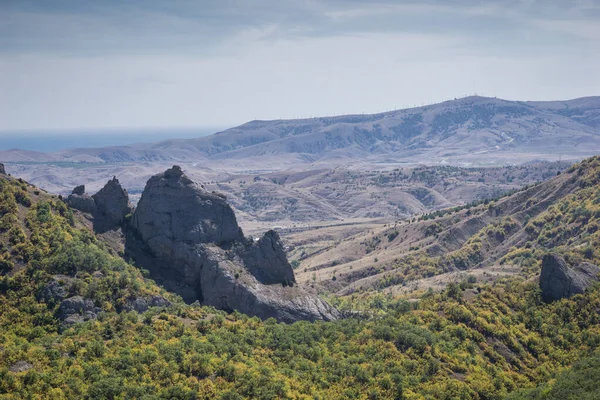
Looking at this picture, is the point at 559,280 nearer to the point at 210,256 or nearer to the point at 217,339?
the point at 217,339

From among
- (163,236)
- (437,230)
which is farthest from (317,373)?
(437,230)

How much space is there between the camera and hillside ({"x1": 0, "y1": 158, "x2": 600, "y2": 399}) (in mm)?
49350

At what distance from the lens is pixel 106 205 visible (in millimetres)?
90312

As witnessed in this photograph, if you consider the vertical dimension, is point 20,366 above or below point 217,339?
above

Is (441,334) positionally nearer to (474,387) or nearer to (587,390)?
(474,387)

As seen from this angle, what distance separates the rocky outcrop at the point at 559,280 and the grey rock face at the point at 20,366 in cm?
6548

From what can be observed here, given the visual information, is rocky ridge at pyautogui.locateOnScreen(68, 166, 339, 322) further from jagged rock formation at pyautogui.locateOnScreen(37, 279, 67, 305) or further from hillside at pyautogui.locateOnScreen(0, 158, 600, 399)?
jagged rock formation at pyautogui.locateOnScreen(37, 279, 67, 305)

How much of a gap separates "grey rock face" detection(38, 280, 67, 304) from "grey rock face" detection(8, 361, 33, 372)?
17.5 meters

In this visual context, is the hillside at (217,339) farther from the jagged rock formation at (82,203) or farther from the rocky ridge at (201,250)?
the rocky ridge at (201,250)

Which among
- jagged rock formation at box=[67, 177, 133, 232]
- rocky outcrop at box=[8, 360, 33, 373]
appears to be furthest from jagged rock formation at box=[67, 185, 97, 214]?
rocky outcrop at box=[8, 360, 33, 373]

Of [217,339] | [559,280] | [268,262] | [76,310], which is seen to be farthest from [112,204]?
[559,280]

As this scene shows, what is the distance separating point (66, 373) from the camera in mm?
46688

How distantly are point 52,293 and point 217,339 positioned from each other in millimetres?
21161

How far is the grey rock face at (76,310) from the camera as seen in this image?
205 ft
